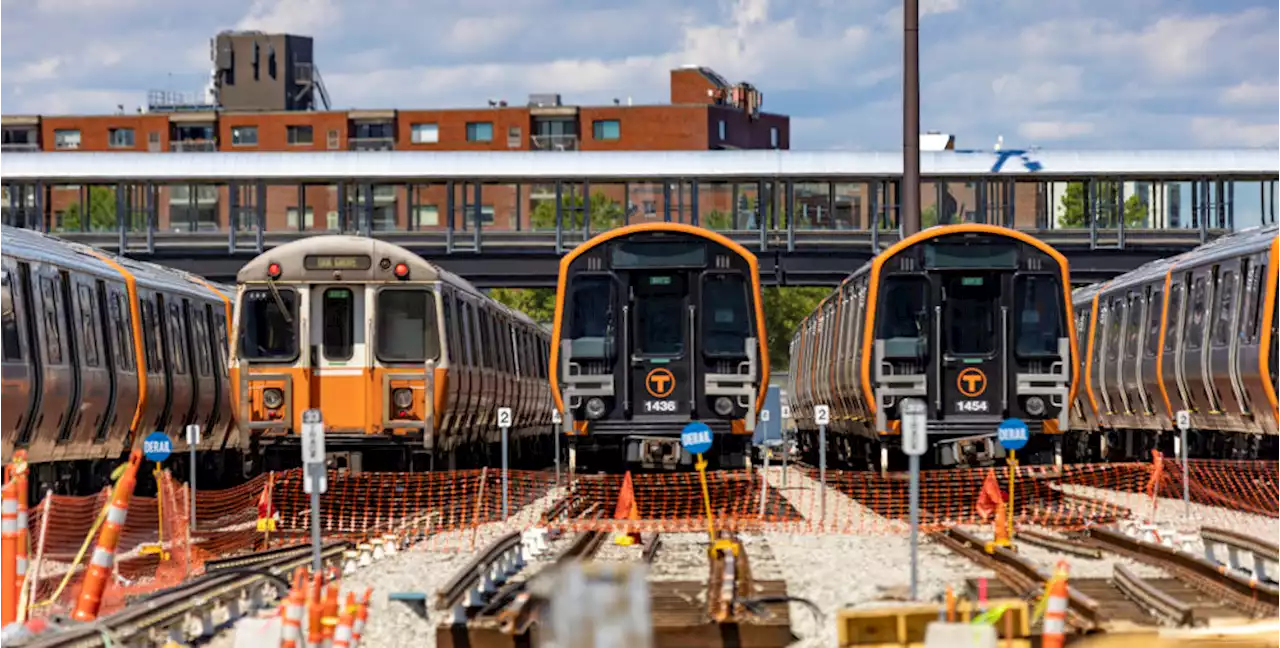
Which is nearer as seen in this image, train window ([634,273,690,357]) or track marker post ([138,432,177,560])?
track marker post ([138,432,177,560])

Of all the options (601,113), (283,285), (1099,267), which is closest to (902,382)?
(283,285)

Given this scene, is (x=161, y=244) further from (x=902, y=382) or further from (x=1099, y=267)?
(x=902, y=382)

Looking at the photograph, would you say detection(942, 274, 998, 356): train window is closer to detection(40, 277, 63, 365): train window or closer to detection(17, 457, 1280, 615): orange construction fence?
detection(17, 457, 1280, 615): orange construction fence

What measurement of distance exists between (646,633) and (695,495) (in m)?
18.2

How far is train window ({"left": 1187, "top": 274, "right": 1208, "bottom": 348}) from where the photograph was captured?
25.4 meters

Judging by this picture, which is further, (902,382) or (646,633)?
(902,382)

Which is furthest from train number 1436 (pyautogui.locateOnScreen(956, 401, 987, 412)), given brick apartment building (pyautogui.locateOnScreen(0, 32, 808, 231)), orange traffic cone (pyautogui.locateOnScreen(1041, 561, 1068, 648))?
brick apartment building (pyautogui.locateOnScreen(0, 32, 808, 231))

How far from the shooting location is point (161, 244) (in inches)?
1610

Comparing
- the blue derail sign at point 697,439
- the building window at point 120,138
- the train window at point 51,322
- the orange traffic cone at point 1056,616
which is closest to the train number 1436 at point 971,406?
the blue derail sign at point 697,439

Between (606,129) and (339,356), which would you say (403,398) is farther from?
(606,129)

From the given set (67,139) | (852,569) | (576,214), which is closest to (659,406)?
(852,569)

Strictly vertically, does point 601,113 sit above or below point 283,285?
above

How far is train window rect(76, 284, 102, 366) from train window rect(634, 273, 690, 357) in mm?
6002

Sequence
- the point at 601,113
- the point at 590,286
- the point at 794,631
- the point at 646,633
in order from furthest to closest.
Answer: the point at 601,113
the point at 590,286
the point at 794,631
the point at 646,633
